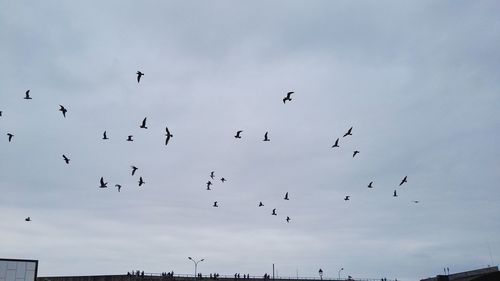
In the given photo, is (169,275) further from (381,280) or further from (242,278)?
(381,280)

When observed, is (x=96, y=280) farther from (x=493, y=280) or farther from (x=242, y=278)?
(x=493, y=280)

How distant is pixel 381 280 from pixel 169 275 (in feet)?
179

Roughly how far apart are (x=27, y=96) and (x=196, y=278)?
5572cm

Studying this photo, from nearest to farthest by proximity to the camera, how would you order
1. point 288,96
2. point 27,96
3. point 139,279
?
point 27,96, point 288,96, point 139,279

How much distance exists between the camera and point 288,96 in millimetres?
44219

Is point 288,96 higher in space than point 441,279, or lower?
higher

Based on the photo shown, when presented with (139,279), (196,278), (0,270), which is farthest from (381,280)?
(0,270)

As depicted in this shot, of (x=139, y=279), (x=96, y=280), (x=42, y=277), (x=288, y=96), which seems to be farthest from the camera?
(x=42, y=277)

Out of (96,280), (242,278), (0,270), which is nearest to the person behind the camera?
(0,270)

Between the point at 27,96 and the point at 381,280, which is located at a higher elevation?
the point at 27,96

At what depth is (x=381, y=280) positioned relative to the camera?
388 feet

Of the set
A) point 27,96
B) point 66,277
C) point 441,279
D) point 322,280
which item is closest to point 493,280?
point 441,279

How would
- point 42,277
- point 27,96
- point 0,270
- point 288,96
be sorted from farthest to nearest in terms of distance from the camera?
point 42,277
point 0,270
point 288,96
point 27,96

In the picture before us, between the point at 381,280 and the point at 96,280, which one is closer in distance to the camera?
the point at 96,280
